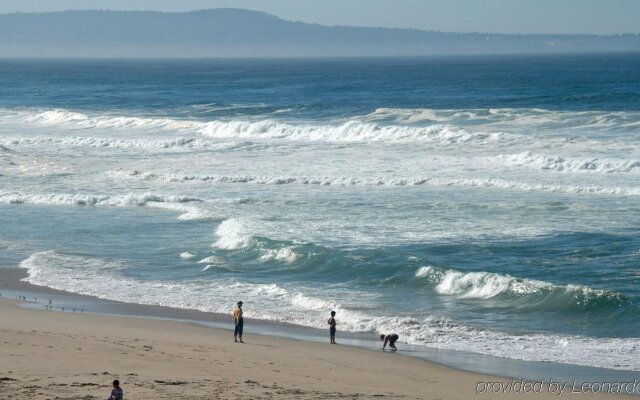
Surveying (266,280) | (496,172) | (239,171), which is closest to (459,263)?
(266,280)

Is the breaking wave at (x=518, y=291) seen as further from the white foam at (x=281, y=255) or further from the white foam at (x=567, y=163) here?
the white foam at (x=567, y=163)

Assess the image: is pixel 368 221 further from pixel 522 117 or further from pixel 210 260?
pixel 522 117

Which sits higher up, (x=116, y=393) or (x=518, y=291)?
(x=116, y=393)

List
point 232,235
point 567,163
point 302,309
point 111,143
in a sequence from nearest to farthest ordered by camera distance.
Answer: point 302,309 < point 232,235 < point 567,163 < point 111,143

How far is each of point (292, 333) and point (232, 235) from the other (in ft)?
25.2

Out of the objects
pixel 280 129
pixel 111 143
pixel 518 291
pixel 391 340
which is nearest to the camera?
pixel 391 340

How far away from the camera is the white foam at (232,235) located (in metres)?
24.1

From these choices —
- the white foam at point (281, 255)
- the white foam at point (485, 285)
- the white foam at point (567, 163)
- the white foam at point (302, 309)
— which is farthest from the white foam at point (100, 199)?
the white foam at point (485, 285)

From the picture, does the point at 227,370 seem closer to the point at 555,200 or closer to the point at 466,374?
the point at 466,374

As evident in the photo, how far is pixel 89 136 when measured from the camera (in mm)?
54156

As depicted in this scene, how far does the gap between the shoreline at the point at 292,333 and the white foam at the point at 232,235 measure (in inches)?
179

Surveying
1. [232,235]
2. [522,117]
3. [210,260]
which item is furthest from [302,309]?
[522,117]

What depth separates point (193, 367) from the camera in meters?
14.0

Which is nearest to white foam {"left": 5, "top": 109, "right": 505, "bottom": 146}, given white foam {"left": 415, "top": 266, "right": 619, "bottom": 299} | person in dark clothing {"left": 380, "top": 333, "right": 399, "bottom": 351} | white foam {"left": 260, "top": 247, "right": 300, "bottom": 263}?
white foam {"left": 260, "top": 247, "right": 300, "bottom": 263}
